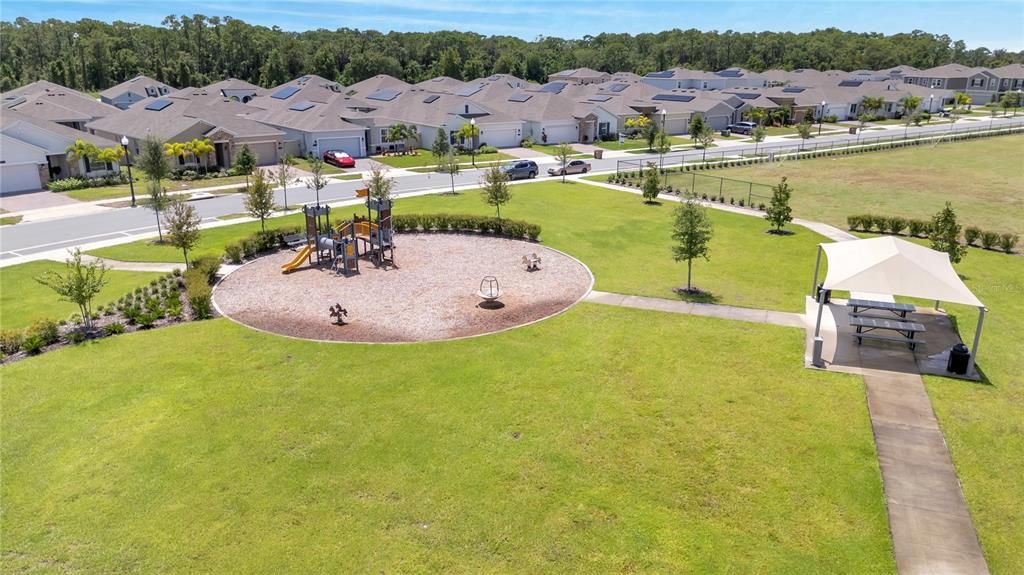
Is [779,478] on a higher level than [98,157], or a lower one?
lower

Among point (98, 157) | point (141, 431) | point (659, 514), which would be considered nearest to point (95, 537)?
point (141, 431)

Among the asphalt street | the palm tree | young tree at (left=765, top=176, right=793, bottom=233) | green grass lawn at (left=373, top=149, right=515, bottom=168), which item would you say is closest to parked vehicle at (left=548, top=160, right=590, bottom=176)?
the asphalt street

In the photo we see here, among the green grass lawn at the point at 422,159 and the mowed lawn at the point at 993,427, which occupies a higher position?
the green grass lawn at the point at 422,159

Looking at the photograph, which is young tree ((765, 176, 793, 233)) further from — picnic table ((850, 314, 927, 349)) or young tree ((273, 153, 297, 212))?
young tree ((273, 153, 297, 212))

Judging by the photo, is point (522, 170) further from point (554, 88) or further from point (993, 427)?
point (554, 88)

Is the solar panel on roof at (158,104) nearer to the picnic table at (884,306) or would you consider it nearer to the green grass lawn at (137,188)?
the green grass lawn at (137,188)

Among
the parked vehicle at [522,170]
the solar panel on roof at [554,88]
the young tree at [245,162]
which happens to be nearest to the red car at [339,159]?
the young tree at [245,162]

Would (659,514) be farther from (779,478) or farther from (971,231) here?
(971,231)

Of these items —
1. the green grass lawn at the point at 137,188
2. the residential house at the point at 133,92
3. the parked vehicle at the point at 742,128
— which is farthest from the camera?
the residential house at the point at 133,92
